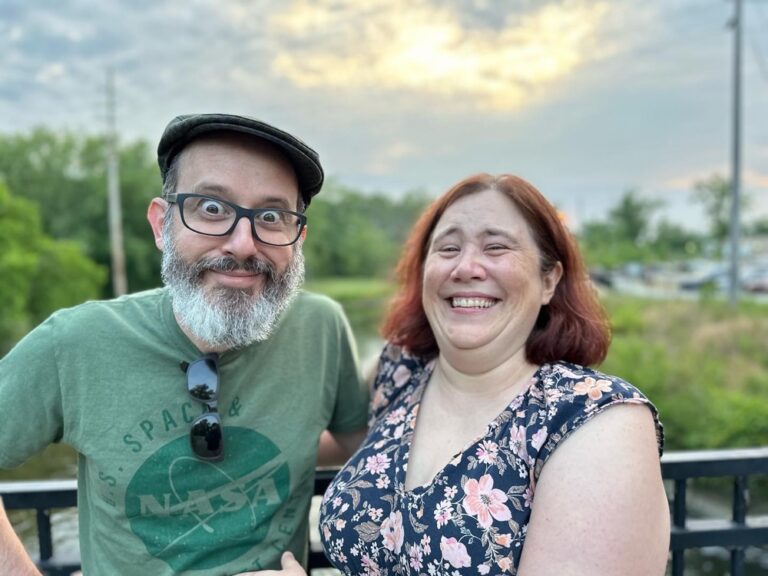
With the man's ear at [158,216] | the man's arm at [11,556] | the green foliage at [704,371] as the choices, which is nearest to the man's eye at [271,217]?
the man's ear at [158,216]

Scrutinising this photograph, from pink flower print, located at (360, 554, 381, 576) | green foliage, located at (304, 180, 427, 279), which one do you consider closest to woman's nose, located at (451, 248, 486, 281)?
pink flower print, located at (360, 554, 381, 576)

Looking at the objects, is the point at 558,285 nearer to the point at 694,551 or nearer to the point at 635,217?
the point at 694,551

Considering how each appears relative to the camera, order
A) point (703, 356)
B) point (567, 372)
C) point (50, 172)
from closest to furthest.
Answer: point (567, 372), point (703, 356), point (50, 172)

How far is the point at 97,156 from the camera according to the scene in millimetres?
32406

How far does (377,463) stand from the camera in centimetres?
163

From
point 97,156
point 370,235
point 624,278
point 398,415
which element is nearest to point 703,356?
point 398,415

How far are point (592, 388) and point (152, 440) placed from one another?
1.12m

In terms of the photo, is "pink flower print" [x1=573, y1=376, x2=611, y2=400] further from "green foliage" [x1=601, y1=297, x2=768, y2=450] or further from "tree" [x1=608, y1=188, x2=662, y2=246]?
"tree" [x1=608, y1=188, x2=662, y2=246]

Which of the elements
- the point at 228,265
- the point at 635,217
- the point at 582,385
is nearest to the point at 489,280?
the point at 582,385

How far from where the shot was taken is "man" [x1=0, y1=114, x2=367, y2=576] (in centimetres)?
155

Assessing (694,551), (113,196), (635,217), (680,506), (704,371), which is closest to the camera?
(680,506)

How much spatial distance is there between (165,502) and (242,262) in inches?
26.1

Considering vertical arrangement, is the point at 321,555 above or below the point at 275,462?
below

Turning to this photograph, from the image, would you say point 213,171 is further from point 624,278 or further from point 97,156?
point 624,278
